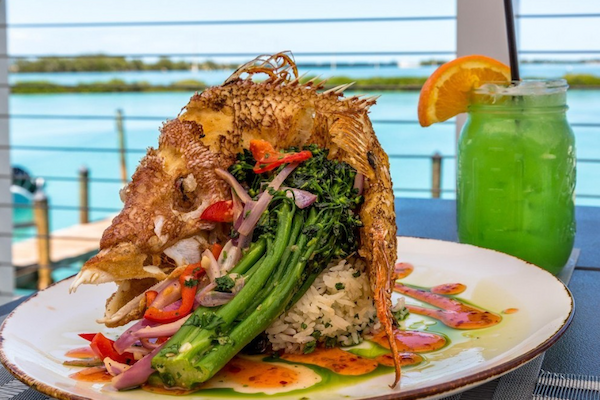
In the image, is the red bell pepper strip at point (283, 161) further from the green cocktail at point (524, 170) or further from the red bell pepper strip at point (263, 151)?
the green cocktail at point (524, 170)

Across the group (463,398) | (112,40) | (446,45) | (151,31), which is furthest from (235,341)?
(112,40)

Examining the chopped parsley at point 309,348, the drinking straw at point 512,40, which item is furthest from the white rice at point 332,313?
the drinking straw at point 512,40

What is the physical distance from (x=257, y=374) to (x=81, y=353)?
30cm

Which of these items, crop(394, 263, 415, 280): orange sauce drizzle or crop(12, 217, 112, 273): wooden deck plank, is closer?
crop(394, 263, 415, 280): orange sauce drizzle

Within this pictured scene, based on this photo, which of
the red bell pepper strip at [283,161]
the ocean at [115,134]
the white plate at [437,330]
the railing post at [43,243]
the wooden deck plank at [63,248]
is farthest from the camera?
the ocean at [115,134]

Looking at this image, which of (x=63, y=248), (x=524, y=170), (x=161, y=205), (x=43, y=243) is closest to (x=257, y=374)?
(x=161, y=205)


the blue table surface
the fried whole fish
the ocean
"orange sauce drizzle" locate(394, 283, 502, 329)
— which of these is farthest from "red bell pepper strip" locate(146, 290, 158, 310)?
the ocean

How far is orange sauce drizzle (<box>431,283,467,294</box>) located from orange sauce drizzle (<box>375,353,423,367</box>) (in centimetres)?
34

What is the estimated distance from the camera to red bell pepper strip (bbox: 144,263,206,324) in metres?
1.11

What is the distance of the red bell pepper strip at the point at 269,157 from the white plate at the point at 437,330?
→ 0.37 meters

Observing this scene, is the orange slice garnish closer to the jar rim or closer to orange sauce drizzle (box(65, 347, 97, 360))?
the jar rim

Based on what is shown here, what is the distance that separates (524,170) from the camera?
62.2 inches

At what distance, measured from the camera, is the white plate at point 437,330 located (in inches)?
38.0

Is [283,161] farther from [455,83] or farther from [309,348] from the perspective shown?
[455,83]
